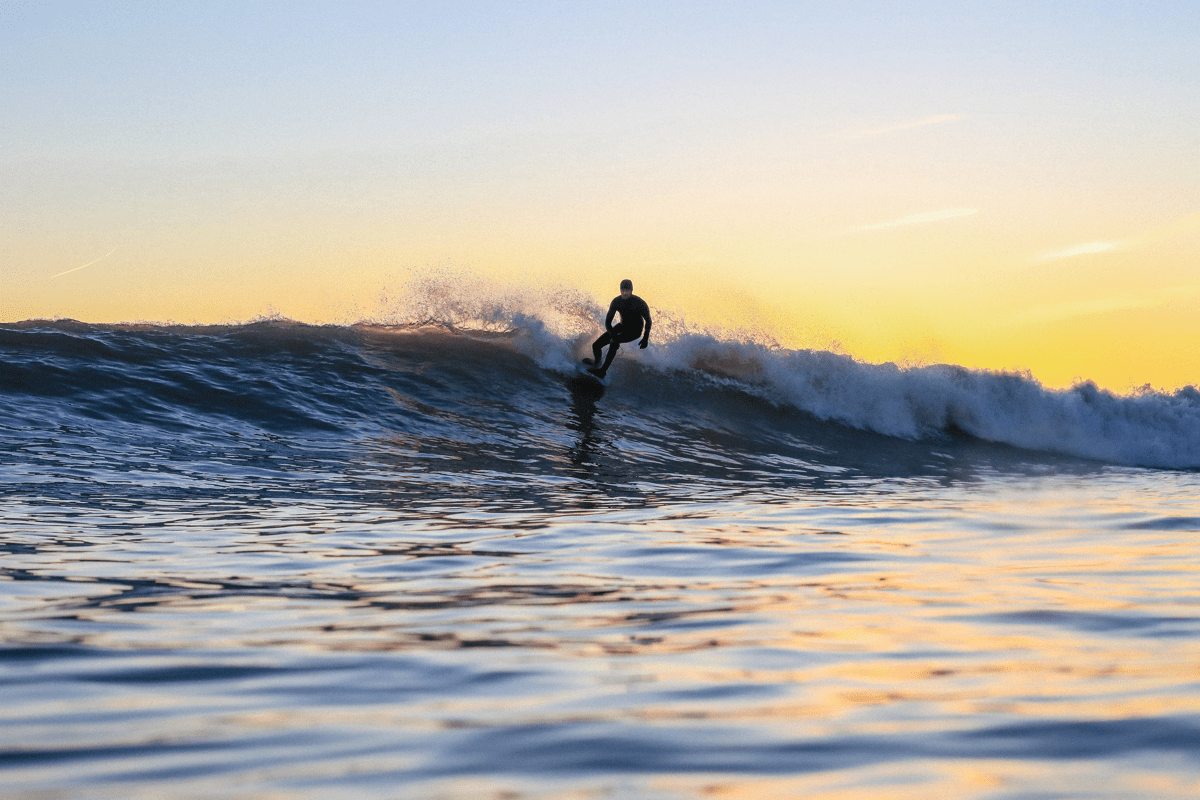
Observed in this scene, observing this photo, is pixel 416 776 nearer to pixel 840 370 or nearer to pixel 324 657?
pixel 324 657

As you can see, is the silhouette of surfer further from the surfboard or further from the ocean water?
the ocean water

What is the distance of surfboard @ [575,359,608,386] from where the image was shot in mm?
15695

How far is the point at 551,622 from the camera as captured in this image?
3.46 m

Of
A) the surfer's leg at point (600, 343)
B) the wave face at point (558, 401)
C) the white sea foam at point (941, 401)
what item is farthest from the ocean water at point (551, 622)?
the white sea foam at point (941, 401)

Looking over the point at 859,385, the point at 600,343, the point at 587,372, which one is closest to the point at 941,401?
the point at 859,385

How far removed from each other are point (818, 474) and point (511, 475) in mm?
3929

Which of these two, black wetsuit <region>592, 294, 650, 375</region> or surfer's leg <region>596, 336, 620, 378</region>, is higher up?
black wetsuit <region>592, 294, 650, 375</region>

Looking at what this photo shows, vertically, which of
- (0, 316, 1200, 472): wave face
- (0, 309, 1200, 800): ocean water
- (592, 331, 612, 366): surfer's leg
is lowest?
(0, 309, 1200, 800): ocean water

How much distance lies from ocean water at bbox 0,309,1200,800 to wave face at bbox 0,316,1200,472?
9.1 inches

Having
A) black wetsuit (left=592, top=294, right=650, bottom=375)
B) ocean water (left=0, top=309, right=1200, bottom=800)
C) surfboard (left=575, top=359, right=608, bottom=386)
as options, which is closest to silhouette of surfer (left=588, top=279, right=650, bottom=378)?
black wetsuit (left=592, top=294, right=650, bottom=375)

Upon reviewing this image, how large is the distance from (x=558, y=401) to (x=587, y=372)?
4.63 ft

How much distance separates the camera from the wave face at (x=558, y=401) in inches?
443

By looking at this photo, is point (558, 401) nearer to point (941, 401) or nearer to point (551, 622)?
point (941, 401)

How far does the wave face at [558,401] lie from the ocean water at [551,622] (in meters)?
0.23
